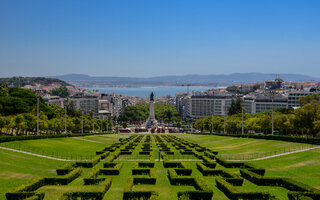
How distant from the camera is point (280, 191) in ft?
92.7

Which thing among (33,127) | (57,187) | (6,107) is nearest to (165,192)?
(57,187)

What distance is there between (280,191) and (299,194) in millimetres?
3648

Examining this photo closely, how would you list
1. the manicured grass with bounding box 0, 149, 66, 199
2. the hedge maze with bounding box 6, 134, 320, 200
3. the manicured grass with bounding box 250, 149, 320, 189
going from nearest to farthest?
the hedge maze with bounding box 6, 134, 320, 200 < the manicured grass with bounding box 0, 149, 66, 199 < the manicured grass with bounding box 250, 149, 320, 189

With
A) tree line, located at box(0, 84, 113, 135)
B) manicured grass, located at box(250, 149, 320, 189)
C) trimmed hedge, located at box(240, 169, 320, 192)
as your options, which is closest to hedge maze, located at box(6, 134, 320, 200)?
trimmed hedge, located at box(240, 169, 320, 192)

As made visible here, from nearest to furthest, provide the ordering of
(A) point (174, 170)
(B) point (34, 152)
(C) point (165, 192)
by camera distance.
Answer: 1. (C) point (165, 192)
2. (A) point (174, 170)
3. (B) point (34, 152)

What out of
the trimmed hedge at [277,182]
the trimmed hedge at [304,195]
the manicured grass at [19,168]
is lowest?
the manicured grass at [19,168]

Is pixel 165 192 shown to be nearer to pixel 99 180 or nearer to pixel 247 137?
pixel 99 180

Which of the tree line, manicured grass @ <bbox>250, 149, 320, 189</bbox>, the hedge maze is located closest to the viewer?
the hedge maze

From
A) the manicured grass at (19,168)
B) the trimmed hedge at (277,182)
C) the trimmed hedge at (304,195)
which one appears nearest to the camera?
the trimmed hedge at (304,195)

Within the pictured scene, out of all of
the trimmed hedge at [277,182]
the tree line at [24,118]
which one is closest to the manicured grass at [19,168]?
the trimmed hedge at [277,182]

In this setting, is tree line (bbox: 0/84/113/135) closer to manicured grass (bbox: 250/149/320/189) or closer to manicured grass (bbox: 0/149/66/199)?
manicured grass (bbox: 0/149/66/199)

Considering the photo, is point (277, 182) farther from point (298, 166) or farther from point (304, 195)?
point (298, 166)

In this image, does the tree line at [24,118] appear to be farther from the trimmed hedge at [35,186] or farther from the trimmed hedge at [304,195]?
the trimmed hedge at [304,195]

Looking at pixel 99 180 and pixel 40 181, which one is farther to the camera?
pixel 99 180
